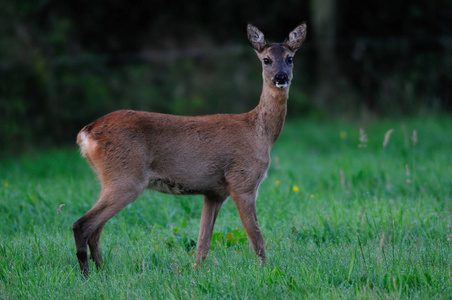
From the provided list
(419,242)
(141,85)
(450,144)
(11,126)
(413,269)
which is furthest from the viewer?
(141,85)

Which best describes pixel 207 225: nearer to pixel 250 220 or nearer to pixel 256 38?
pixel 250 220

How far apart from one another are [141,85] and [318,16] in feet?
15.3

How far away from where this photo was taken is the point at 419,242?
4.92 m

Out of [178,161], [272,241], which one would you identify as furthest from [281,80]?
[272,241]

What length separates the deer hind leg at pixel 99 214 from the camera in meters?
4.68

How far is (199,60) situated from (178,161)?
10.0 metres

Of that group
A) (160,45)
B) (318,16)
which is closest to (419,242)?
(318,16)

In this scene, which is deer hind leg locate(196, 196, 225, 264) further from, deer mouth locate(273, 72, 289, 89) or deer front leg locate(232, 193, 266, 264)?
deer mouth locate(273, 72, 289, 89)

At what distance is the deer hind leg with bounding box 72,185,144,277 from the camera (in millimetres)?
4680

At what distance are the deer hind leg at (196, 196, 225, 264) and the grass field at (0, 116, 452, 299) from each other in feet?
0.30

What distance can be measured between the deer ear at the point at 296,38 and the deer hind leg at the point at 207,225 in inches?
63.5

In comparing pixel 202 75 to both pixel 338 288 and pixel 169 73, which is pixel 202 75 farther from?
pixel 338 288

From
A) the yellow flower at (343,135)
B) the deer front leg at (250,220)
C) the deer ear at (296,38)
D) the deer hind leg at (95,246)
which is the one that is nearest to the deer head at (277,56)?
the deer ear at (296,38)

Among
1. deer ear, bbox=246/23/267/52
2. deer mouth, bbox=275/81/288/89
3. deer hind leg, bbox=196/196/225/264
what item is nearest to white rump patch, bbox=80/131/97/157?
deer hind leg, bbox=196/196/225/264
